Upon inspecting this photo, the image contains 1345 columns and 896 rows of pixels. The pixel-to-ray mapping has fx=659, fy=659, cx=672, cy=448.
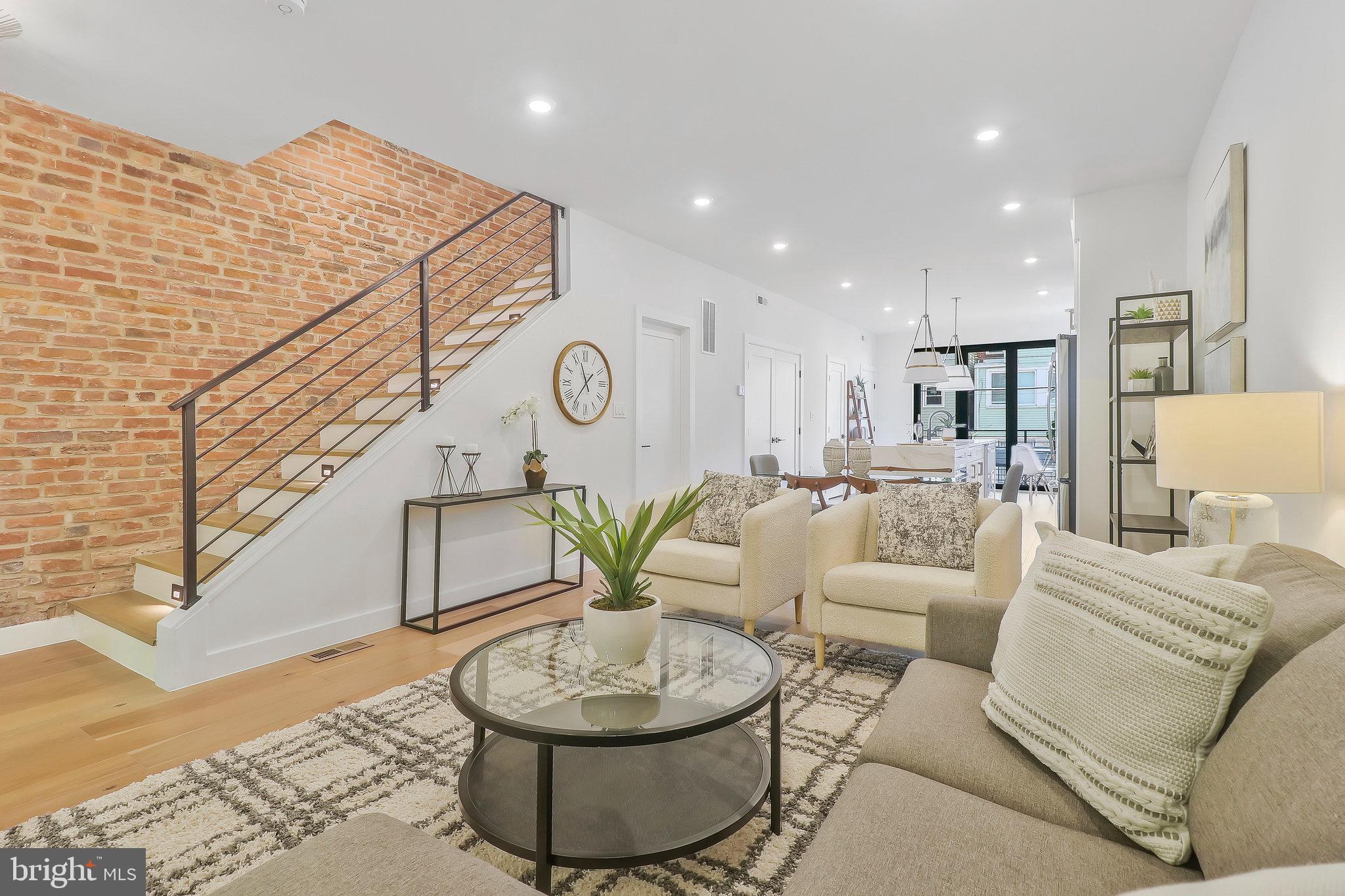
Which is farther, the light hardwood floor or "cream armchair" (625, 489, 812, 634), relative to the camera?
"cream armchair" (625, 489, 812, 634)

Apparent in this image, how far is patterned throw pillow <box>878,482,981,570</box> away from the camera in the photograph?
296cm

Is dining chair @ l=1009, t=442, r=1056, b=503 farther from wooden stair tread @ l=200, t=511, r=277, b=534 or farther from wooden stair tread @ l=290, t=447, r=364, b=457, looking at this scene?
wooden stair tread @ l=200, t=511, r=277, b=534

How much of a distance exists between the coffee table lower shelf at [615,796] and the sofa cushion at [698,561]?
1258 millimetres

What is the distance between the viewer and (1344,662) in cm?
80

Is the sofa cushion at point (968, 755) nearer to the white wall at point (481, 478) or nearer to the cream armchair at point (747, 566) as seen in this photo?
the cream armchair at point (747, 566)

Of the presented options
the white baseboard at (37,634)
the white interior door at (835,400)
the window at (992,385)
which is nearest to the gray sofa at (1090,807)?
the white baseboard at (37,634)

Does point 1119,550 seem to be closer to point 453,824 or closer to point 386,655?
point 453,824

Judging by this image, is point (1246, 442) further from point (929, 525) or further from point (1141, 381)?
point (1141, 381)

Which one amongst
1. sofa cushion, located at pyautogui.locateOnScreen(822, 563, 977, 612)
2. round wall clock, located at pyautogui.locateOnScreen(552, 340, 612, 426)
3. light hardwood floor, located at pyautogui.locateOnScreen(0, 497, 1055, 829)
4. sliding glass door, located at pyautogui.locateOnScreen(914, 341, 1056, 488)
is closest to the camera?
light hardwood floor, located at pyautogui.locateOnScreen(0, 497, 1055, 829)

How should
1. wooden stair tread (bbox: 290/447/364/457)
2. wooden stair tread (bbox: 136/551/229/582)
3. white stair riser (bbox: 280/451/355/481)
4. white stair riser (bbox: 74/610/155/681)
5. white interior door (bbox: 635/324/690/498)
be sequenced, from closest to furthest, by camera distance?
white stair riser (bbox: 74/610/155/681)
wooden stair tread (bbox: 136/551/229/582)
wooden stair tread (bbox: 290/447/364/457)
white stair riser (bbox: 280/451/355/481)
white interior door (bbox: 635/324/690/498)

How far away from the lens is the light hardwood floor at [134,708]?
6.75ft

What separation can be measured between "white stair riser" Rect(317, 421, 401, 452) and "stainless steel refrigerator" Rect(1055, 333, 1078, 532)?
181 inches

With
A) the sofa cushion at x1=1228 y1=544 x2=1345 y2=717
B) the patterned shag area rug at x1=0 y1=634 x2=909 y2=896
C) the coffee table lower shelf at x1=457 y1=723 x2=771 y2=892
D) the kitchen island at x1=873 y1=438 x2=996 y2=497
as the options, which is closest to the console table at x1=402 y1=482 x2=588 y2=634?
the patterned shag area rug at x1=0 y1=634 x2=909 y2=896

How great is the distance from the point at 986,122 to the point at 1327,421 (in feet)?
7.66
